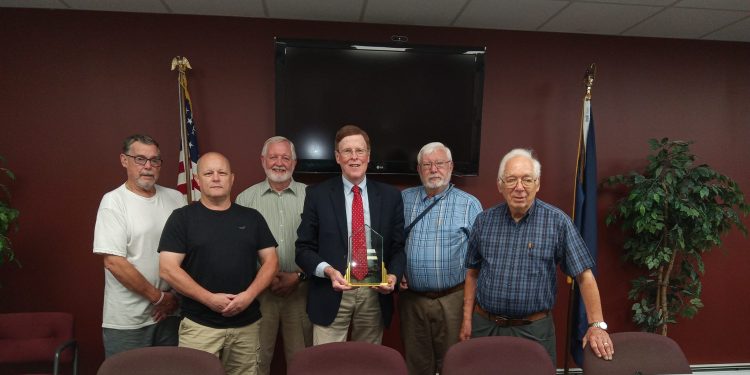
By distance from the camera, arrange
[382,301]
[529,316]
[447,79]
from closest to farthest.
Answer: [529,316] → [382,301] → [447,79]

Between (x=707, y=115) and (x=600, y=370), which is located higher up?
(x=707, y=115)

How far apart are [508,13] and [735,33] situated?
2.04m

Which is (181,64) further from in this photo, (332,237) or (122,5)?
(332,237)

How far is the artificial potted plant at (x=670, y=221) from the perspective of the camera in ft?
11.3

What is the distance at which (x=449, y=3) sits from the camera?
129 inches

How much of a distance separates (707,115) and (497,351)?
352 cm

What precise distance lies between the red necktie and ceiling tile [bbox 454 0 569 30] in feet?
5.95

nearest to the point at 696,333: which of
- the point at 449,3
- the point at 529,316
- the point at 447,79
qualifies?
the point at 529,316

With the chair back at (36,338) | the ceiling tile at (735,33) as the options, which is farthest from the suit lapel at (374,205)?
the ceiling tile at (735,33)

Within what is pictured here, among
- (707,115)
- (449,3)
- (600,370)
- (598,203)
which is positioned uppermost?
(449,3)

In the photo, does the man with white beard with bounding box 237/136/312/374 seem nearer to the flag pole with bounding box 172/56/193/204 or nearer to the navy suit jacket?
the navy suit jacket

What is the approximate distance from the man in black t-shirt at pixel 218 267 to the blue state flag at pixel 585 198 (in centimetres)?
246

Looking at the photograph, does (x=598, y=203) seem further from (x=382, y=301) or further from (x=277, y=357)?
(x=277, y=357)

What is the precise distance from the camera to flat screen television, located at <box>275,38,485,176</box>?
3.46 metres
